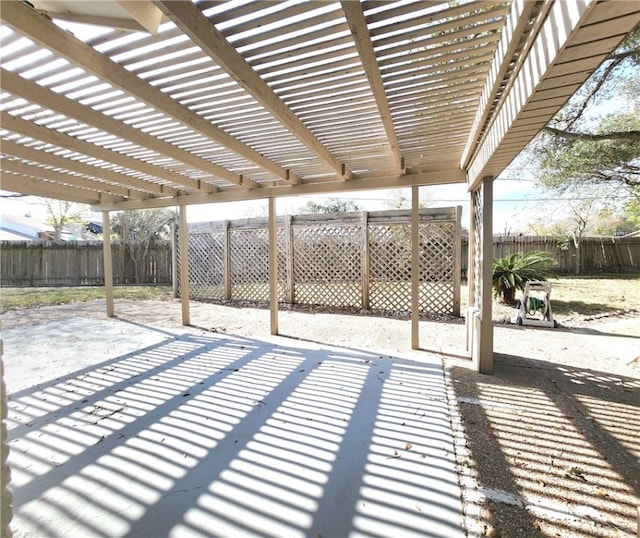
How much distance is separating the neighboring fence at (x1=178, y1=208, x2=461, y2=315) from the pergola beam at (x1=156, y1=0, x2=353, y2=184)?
3.66 metres

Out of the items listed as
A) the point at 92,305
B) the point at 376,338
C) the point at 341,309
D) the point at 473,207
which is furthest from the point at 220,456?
the point at 92,305

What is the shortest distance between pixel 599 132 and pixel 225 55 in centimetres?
473

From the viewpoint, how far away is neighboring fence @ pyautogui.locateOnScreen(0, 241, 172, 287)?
949 centimetres

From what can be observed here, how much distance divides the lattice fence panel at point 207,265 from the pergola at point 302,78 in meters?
3.93

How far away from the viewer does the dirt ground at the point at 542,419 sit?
138cm

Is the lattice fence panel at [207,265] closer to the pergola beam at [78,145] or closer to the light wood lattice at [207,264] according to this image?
the light wood lattice at [207,264]

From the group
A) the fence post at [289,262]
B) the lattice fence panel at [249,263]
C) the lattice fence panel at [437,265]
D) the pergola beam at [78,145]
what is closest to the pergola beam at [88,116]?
the pergola beam at [78,145]

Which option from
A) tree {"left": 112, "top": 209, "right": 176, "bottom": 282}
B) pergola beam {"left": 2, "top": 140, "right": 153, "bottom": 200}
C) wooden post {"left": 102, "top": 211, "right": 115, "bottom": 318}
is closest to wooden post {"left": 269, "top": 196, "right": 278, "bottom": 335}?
pergola beam {"left": 2, "top": 140, "right": 153, "bottom": 200}

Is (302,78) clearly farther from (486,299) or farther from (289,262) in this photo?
(289,262)

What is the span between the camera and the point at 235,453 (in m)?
1.81

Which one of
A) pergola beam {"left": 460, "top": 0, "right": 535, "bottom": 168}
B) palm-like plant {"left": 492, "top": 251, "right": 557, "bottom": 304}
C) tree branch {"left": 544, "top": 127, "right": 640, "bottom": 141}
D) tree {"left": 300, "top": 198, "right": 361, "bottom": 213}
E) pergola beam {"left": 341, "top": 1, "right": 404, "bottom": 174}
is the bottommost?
palm-like plant {"left": 492, "top": 251, "right": 557, "bottom": 304}

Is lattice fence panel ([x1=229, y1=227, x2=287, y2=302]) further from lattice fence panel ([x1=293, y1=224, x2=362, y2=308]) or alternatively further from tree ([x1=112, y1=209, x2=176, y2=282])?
tree ([x1=112, y1=209, x2=176, y2=282])

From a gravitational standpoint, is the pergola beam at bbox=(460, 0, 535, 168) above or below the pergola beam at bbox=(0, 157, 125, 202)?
below

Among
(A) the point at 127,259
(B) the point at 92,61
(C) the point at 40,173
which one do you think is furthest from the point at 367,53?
(A) the point at 127,259
